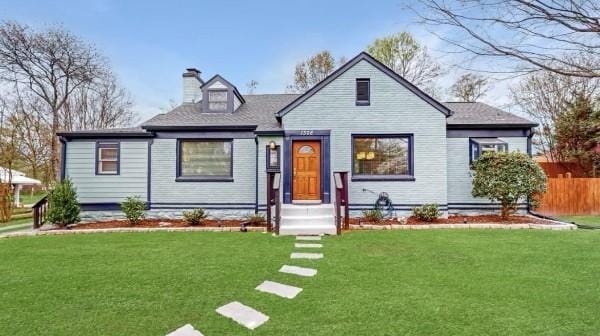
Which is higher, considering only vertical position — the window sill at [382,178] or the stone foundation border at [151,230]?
the window sill at [382,178]

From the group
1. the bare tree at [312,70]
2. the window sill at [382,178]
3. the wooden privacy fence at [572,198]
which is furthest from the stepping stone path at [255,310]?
the bare tree at [312,70]

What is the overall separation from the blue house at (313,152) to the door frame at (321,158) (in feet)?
0.10

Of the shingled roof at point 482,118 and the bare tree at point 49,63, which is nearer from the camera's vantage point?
the shingled roof at point 482,118

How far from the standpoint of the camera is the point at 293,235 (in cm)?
842

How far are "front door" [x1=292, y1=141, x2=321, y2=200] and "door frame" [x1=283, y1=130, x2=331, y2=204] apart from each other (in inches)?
5.2

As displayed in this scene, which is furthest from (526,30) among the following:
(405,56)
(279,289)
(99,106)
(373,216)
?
(99,106)

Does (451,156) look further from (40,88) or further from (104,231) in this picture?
(40,88)

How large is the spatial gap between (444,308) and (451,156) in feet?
26.8

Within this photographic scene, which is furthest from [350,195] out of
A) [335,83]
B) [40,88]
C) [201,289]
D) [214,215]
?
[40,88]

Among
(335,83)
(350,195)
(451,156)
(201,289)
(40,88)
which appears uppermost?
(40,88)

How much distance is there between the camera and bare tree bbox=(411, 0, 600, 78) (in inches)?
89.5

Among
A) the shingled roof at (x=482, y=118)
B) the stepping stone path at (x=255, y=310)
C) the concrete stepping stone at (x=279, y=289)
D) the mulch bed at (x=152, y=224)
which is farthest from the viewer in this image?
the shingled roof at (x=482, y=118)

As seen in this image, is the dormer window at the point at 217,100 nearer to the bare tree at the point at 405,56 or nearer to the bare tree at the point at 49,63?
the bare tree at the point at 49,63

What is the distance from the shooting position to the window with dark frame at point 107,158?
11078mm
